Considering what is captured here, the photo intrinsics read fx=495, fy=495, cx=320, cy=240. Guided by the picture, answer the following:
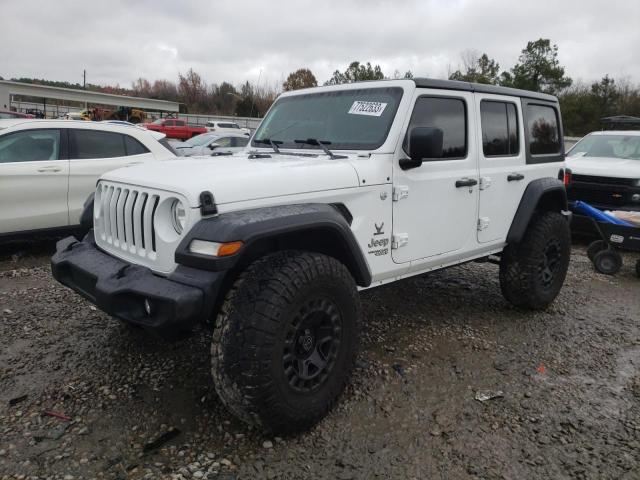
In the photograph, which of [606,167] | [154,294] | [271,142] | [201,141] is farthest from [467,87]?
[201,141]

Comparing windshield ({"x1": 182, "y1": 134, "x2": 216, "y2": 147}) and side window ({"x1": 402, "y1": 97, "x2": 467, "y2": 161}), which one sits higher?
windshield ({"x1": 182, "y1": 134, "x2": 216, "y2": 147})

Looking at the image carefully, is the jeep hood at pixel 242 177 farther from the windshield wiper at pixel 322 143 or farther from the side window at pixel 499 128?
the side window at pixel 499 128

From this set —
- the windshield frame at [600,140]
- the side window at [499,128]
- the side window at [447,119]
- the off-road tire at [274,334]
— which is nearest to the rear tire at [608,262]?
the side window at [499,128]

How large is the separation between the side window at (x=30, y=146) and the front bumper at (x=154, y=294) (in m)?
3.73

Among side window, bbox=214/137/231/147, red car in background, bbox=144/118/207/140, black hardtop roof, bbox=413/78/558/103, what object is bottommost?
black hardtop roof, bbox=413/78/558/103

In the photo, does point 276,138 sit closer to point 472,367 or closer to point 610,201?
point 472,367

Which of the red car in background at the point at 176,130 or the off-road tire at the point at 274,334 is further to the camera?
the red car in background at the point at 176,130

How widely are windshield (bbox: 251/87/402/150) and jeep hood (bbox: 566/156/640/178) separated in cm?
546

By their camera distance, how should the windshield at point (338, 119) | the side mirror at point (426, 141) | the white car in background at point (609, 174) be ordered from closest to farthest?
the side mirror at point (426, 141), the windshield at point (338, 119), the white car in background at point (609, 174)

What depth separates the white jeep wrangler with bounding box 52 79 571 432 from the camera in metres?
2.35

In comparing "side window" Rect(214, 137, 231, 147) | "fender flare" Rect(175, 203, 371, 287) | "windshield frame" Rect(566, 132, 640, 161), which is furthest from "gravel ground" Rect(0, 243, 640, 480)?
"side window" Rect(214, 137, 231, 147)

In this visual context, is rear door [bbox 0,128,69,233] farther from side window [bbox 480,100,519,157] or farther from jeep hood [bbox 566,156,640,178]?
jeep hood [bbox 566,156,640,178]

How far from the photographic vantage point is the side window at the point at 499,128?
393 cm

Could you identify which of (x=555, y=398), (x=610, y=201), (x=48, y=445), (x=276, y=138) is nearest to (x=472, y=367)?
(x=555, y=398)
